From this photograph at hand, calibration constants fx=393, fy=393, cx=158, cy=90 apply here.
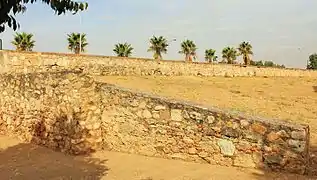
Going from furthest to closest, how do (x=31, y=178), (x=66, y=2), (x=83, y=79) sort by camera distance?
(x=83, y=79), (x=31, y=178), (x=66, y=2)

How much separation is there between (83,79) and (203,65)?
72.4ft

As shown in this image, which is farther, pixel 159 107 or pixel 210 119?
pixel 159 107

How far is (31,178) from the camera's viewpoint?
673 cm

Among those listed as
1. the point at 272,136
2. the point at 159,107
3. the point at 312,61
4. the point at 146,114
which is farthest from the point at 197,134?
the point at 312,61

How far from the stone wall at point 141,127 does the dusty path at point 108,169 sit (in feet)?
0.77

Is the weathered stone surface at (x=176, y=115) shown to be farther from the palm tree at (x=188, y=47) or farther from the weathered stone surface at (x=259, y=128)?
the palm tree at (x=188, y=47)

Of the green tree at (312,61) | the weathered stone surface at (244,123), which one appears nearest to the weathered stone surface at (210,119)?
the weathered stone surface at (244,123)

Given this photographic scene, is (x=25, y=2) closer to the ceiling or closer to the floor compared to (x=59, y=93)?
closer to the ceiling

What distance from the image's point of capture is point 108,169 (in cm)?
716

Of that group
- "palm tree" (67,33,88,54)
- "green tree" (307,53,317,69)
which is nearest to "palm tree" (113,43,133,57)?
"palm tree" (67,33,88,54)

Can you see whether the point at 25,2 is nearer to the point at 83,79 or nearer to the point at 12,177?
the point at 12,177

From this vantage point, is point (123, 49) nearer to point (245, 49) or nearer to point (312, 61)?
point (245, 49)

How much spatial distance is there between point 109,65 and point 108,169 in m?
16.6

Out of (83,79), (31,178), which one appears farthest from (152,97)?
(31,178)
